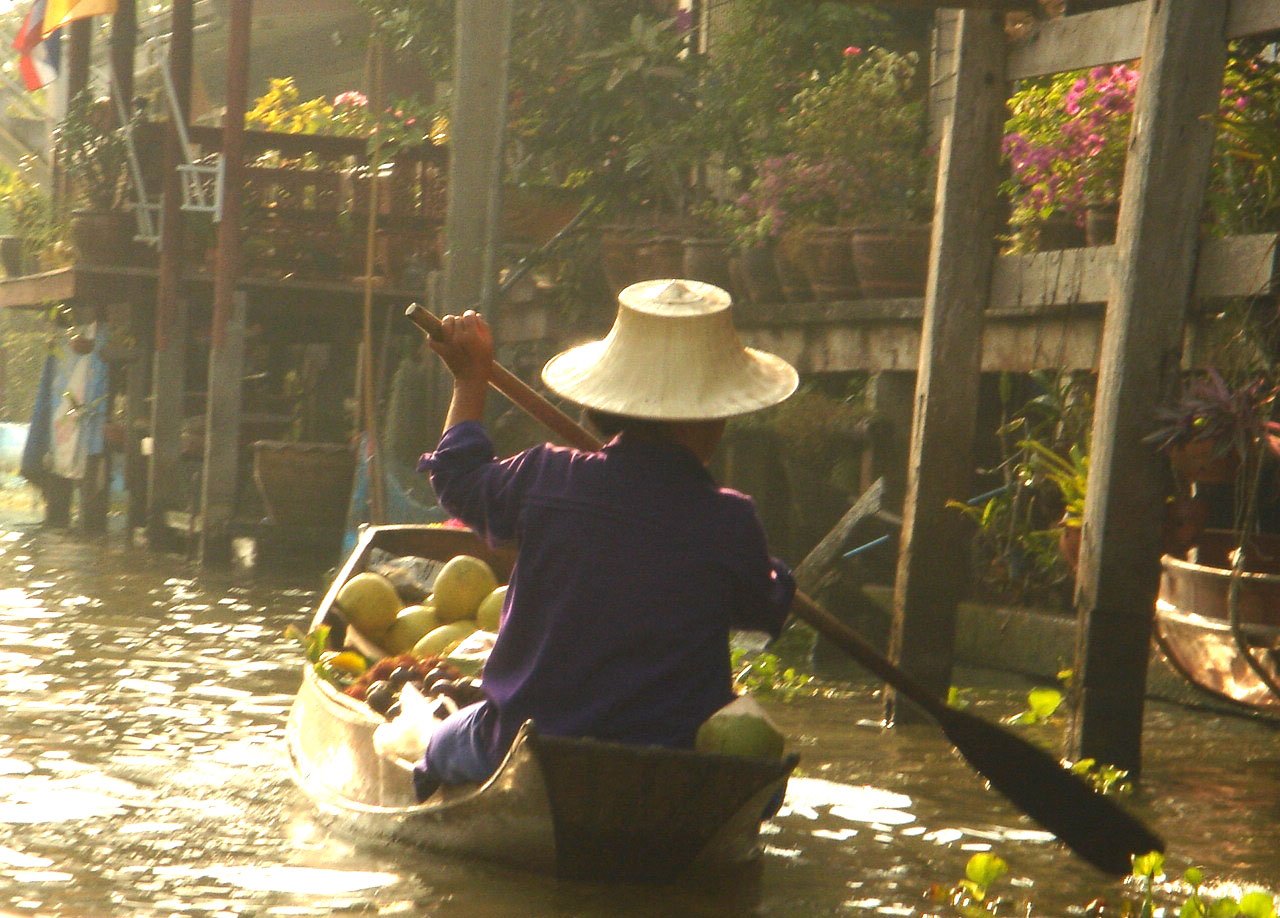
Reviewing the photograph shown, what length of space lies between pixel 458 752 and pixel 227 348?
28.1ft

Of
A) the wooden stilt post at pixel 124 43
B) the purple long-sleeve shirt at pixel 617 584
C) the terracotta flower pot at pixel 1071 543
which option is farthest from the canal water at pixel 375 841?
the wooden stilt post at pixel 124 43

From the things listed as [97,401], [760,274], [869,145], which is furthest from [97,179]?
[869,145]

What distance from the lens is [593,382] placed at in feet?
14.1

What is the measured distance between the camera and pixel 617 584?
13.6ft

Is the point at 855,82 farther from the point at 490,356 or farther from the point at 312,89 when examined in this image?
the point at 312,89

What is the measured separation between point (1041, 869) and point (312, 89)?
59.2 ft

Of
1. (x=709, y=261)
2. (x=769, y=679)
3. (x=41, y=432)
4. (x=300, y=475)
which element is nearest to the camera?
(x=769, y=679)

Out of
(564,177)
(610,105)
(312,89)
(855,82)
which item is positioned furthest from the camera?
(312,89)

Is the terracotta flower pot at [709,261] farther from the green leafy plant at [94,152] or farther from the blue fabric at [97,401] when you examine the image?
the blue fabric at [97,401]

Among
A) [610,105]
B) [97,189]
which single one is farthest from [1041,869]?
[97,189]

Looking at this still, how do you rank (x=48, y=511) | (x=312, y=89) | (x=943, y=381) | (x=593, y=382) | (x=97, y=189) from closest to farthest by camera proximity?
(x=593, y=382) → (x=943, y=381) → (x=97, y=189) → (x=48, y=511) → (x=312, y=89)

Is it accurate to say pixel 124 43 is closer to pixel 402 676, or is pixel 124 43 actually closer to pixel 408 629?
pixel 408 629

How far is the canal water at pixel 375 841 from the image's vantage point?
4.51 metres

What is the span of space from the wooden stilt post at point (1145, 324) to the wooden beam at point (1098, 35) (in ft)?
0.31
